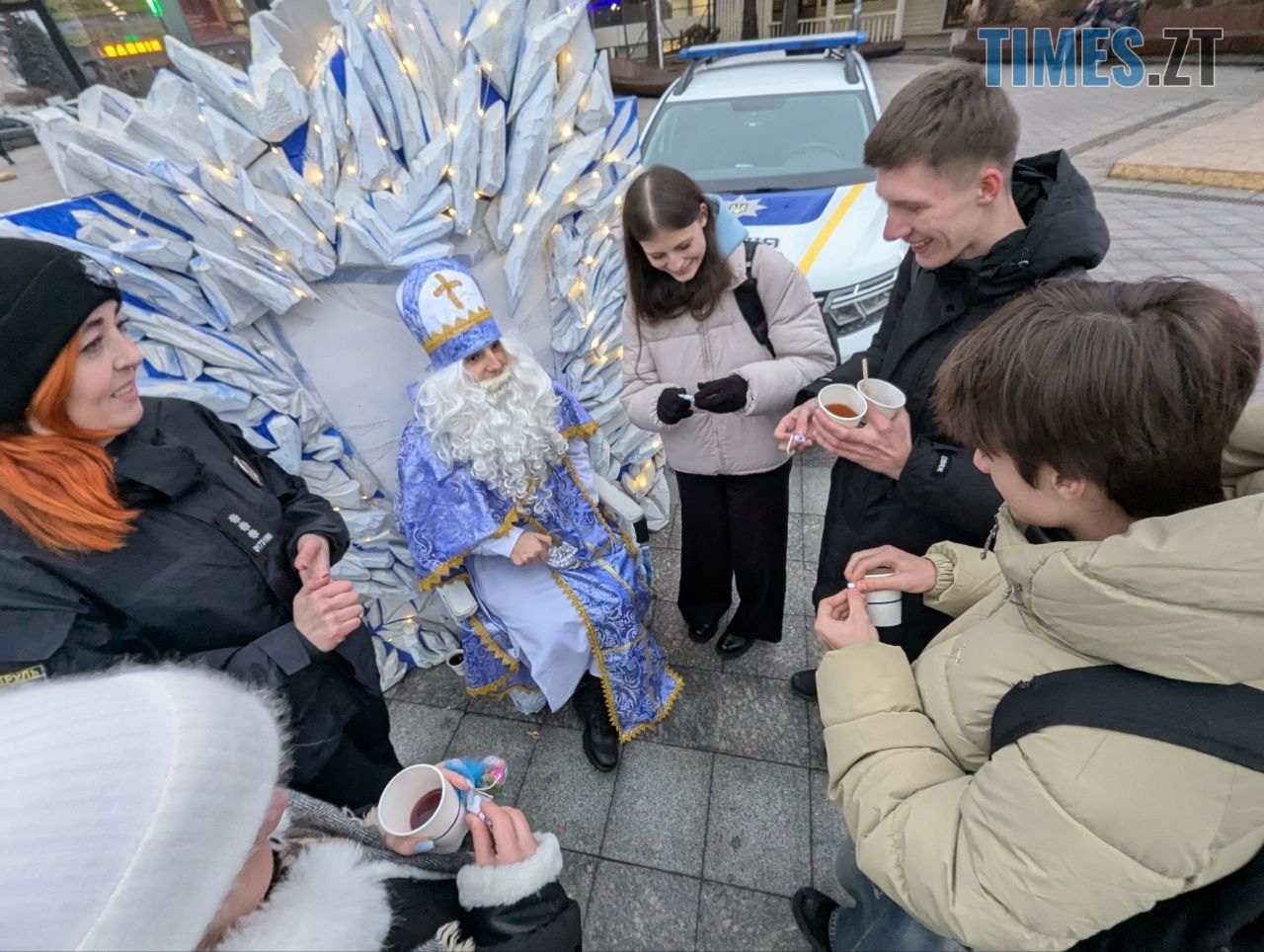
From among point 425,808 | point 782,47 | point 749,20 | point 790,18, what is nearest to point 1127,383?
point 425,808

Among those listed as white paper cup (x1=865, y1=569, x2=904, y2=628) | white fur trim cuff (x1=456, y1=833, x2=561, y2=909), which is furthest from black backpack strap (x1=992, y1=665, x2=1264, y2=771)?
white fur trim cuff (x1=456, y1=833, x2=561, y2=909)

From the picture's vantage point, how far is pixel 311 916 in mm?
830

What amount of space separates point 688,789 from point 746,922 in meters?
0.49

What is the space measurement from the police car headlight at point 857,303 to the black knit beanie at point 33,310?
351 centimetres

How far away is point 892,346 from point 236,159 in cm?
Answer: 222

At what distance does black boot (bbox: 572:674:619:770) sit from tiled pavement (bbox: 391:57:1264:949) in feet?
0.21

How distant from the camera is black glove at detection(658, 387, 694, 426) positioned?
86.8 inches

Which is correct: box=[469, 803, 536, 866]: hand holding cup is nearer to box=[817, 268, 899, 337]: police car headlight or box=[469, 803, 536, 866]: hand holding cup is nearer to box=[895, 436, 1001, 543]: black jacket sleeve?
box=[895, 436, 1001, 543]: black jacket sleeve

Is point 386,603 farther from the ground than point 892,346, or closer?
closer

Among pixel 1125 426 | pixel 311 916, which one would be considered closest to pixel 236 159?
pixel 311 916

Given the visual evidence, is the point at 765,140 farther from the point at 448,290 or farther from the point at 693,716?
the point at 693,716

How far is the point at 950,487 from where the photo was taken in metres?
1.58

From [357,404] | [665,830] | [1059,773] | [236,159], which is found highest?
[236,159]

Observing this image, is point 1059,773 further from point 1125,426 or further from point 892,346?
point 892,346
